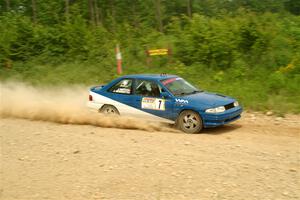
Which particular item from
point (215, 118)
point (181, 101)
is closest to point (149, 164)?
point (215, 118)

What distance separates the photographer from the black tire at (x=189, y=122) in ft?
32.1

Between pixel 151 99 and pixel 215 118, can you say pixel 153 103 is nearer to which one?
pixel 151 99

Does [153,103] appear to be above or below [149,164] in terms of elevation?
above

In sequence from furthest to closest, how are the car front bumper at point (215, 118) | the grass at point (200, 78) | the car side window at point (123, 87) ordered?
1. the grass at point (200, 78)
2. the car side window at point (123, 87)
3. the car front bumper at point (215, 118)

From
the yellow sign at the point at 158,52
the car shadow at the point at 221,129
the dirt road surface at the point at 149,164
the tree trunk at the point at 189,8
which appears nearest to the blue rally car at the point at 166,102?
the car shadow at the point at 221,129

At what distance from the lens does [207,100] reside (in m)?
9.97

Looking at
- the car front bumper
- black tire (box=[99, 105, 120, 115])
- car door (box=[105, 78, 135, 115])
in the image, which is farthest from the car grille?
black tire (box=[99, 105, 120, 115])

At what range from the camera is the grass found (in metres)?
12.9

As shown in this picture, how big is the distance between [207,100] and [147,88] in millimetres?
1618

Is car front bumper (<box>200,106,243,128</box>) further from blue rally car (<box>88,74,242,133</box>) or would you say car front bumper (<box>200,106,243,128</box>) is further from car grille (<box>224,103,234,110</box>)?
car grille (<box>224,103,234,110</box>)

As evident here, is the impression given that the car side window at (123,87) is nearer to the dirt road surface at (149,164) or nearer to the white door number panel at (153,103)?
the white door number panel at (153,103)

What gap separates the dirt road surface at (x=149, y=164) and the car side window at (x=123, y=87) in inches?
→ 55.3

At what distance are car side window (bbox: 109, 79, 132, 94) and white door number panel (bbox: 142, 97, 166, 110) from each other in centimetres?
A: 57

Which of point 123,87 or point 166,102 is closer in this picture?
point 166,102
